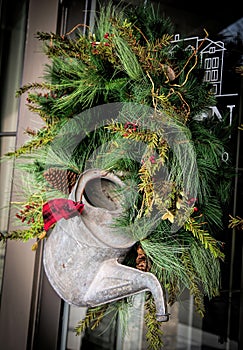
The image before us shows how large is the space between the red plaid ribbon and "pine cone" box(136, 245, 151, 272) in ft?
0.42

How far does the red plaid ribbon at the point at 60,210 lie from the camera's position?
808 millimetres

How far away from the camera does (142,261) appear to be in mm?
844

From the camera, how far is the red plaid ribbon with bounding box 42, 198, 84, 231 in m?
0.81

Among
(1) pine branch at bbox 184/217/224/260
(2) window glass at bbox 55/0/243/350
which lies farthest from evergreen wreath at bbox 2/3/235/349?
(2) window glass at bbox 55/0/243/350

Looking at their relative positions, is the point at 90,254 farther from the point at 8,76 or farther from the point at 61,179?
the point at 8,76

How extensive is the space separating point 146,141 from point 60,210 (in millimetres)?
184

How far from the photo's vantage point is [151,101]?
83 centimetres

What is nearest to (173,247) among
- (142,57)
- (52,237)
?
(52,237)

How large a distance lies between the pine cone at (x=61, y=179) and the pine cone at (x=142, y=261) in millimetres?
177

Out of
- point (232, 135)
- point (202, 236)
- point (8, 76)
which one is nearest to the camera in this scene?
point (202, 236)

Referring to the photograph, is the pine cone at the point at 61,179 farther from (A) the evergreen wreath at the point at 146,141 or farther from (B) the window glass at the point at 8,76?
(B) the window glass at the point at 8,76

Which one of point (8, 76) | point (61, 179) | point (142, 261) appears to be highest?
point (8, 76)

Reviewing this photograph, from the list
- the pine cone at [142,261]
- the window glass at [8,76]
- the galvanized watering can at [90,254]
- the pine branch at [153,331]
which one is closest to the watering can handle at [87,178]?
the galvanized watering can at [90,254]

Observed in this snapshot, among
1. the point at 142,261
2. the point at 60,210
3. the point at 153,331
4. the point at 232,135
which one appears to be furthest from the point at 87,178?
the point at 232,135
